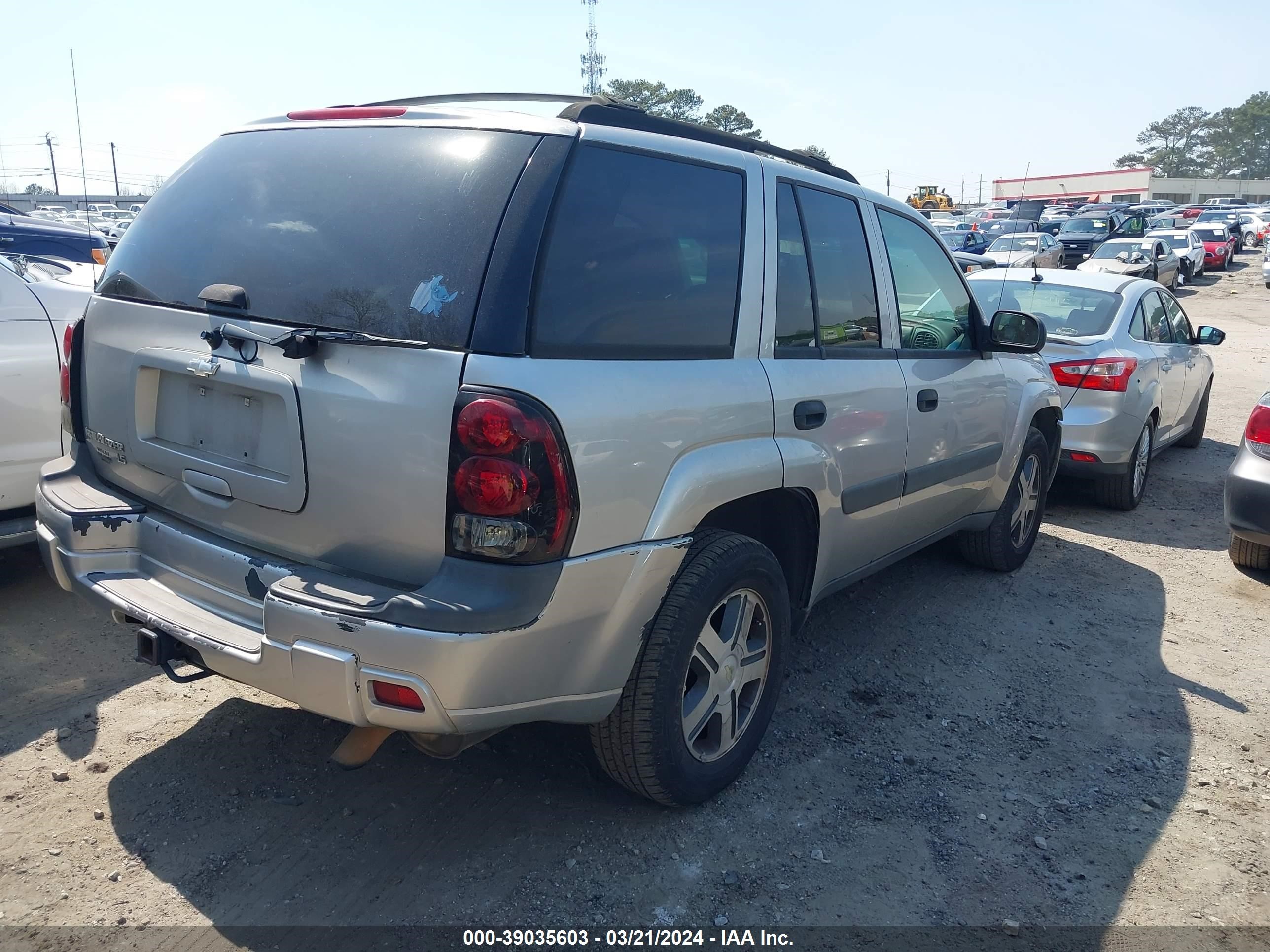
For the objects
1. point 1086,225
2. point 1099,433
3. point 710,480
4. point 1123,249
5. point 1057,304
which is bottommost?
point 1099,433

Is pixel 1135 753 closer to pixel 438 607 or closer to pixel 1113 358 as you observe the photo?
pixel 438 607

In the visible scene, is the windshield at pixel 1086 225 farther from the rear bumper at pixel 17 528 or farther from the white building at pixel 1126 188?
the rear bumper at pixel 17 528

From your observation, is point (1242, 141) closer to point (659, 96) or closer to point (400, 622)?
point (659, 96)

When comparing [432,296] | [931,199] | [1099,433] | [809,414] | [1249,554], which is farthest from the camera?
[931,199]

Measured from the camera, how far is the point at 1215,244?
115 ft

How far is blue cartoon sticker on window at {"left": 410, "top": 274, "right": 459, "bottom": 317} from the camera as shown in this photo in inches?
96.9

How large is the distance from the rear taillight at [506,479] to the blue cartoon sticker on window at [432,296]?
0.83 ft

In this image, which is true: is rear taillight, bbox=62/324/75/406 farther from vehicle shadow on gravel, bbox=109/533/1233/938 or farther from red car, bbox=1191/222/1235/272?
red car, bbox=1191/222/1235/272

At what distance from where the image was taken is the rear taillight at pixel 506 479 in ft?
7.75

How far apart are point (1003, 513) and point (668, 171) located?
10.4 feet

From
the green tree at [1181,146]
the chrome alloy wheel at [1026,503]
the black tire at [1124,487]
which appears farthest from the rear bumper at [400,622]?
the green tree at [1181,146]

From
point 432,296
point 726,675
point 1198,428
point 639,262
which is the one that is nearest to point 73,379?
point 432,296

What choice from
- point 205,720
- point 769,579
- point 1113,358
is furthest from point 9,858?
point 1113,358

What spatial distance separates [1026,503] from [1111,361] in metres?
1.85
